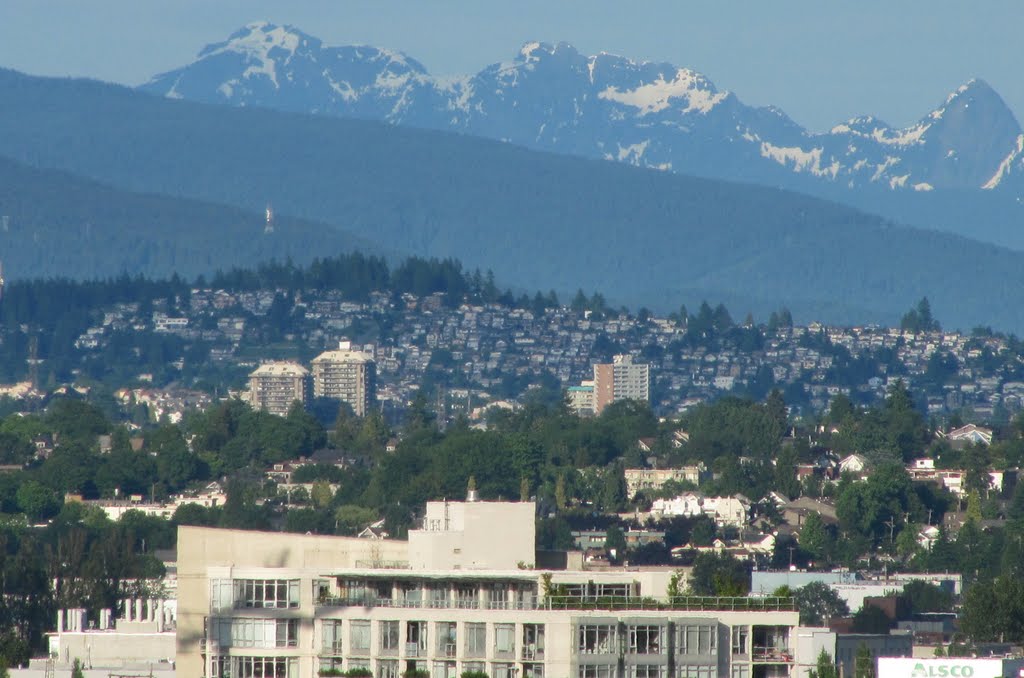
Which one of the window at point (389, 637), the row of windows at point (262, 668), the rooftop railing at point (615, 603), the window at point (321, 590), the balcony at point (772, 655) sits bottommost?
the row of windows at point (262, 668)

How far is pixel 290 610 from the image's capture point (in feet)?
195

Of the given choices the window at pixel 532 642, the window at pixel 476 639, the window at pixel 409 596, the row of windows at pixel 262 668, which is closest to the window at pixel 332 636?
the row of windows at pixel 262 668

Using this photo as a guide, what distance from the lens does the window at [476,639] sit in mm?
57906

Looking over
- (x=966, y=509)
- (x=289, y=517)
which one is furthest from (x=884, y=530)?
(x=289, y=517)

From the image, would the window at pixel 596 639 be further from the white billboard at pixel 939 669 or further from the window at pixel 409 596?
the white billboard at pixel 939 669

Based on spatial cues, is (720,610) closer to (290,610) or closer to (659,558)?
(290,610)

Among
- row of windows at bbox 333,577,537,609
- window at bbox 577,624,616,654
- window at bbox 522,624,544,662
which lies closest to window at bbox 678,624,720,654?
window at bbox 577,624,616,654

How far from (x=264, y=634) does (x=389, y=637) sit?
2.23 meters

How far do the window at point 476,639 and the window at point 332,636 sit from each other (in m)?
2.27

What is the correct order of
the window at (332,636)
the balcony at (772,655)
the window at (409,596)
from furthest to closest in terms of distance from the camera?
the window at (332,636)
the window at (409,596)
the balcony at (772,655)

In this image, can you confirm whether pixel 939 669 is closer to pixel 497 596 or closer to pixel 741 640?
pixel 741 640

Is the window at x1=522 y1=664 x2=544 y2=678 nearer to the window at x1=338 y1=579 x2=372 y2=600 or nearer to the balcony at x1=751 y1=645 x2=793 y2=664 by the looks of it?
the window at x1=338 y1=579 x2=372 y2=600

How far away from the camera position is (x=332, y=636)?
194ft

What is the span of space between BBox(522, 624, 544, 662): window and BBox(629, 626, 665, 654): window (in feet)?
4.65
